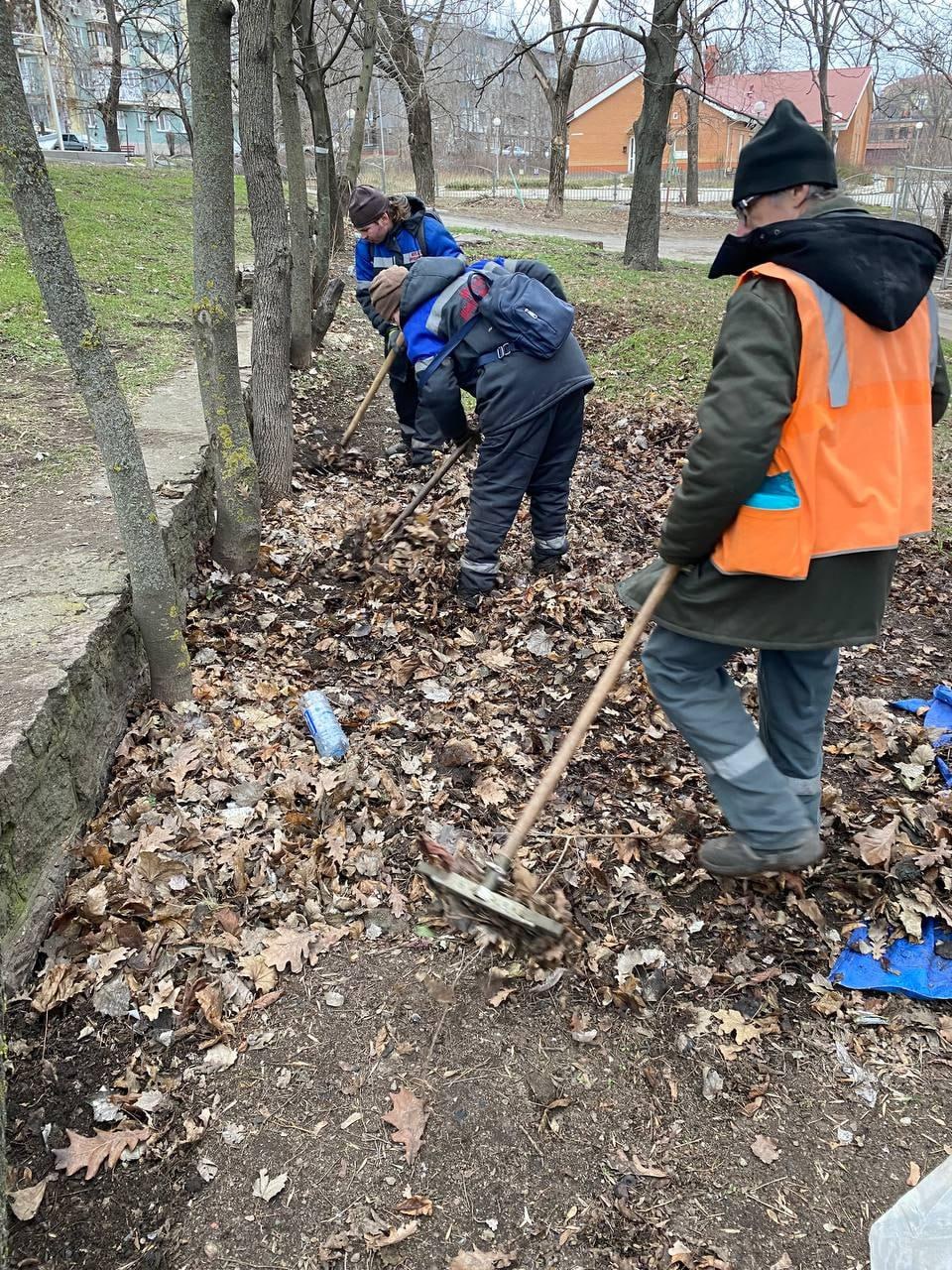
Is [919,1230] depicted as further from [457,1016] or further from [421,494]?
[421,494]

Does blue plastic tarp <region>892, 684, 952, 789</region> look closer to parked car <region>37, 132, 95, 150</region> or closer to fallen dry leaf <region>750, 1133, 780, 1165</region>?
fallen dry leaf <region>750, 1133, 780, 1165</region>

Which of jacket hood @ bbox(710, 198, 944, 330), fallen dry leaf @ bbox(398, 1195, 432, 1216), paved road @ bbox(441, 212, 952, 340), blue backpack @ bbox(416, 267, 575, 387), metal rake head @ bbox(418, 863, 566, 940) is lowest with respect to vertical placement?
fallen dry leaf @ bbox(398, 1195, 432, 1216)

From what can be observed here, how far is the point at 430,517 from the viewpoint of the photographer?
5695 millimetres

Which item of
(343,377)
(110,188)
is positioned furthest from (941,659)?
(110,188)

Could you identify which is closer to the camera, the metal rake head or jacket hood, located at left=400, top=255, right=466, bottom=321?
the metal rake head

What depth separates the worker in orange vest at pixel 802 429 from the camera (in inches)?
90.4

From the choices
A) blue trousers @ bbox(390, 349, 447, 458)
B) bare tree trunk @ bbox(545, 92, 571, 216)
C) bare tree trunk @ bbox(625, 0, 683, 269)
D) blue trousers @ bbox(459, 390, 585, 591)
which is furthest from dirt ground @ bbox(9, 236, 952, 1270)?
bare tree trunk @ bbox(545, 92, 571, 216)

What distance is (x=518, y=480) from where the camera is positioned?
15.5 ft

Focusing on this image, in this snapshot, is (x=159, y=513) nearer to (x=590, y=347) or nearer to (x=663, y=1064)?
(x=663, y=1064)

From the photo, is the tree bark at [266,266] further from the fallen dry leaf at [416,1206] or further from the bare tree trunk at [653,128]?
the bare tree trunk at [653,128]

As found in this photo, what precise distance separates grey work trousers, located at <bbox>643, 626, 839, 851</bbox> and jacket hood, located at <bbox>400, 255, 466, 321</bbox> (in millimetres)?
2568

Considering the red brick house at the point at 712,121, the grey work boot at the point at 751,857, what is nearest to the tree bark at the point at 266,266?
the grey work boot at the point at 751,857

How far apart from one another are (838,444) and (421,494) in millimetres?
3336

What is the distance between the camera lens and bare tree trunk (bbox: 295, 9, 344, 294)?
8875 mm
